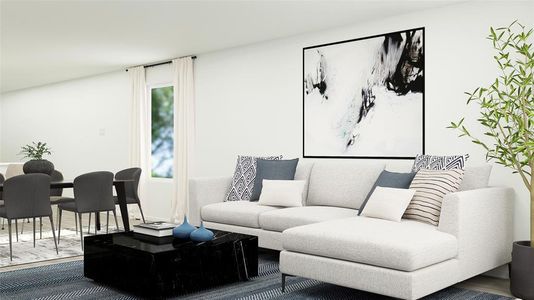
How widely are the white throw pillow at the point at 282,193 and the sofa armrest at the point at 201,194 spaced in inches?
23.0

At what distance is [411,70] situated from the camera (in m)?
5.14

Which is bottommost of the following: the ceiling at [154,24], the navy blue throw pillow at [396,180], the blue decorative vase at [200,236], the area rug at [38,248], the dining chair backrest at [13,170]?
the area rug at [38,248]

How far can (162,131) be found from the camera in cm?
839

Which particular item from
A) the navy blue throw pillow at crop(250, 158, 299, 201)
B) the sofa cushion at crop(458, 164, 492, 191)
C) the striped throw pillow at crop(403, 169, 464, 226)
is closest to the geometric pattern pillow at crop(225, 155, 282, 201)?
the navy blue throw pillow at crop(250, 158, 299, 201)

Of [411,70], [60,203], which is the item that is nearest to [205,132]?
[60,203]

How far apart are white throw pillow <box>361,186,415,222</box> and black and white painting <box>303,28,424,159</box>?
107 cm

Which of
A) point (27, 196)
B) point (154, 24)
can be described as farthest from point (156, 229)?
point (154, 24)

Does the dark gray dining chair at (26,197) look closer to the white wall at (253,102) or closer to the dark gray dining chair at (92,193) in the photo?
the dark gray dining chair at (92,193)

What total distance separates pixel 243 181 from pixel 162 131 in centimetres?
298

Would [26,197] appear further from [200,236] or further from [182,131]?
[182,131]

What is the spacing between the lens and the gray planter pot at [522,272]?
3783mm

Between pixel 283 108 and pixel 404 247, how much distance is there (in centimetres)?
332

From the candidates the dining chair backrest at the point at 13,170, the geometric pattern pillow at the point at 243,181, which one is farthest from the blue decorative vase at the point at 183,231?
the dining chair backrest at the point at 13,170

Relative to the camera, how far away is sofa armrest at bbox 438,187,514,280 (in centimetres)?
367
